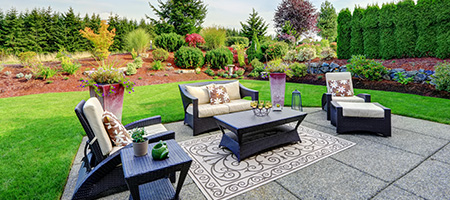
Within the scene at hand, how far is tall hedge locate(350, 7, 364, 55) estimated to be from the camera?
28.7ft

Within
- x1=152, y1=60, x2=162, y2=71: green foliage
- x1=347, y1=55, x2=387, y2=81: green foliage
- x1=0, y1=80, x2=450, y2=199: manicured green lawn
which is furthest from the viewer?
x1=152, y1=60, x2=162, y2=71: green foliage

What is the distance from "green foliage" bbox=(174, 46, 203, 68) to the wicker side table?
9325mm

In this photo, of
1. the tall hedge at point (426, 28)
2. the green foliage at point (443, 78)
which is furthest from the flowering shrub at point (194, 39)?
the green foliage at point (443, 78)

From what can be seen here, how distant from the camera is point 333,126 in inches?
156

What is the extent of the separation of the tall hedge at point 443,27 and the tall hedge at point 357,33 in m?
2.30

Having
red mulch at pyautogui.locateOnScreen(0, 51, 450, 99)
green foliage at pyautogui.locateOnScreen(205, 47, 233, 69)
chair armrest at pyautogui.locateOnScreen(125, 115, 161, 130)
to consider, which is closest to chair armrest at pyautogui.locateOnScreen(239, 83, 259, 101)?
chair armrest at pyautogui.locateOnScreen(125, 115, 161, 130)

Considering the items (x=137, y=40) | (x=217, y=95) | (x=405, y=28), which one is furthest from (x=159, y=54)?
(x=405, y=28)

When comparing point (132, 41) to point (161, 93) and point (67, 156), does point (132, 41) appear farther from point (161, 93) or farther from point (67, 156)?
point (67, 156)

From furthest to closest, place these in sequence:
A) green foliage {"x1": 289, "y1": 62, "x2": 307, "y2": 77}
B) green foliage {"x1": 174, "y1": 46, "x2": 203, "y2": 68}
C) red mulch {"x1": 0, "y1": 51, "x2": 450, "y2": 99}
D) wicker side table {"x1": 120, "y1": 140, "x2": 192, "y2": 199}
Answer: green foliage {"x1": 174, "y1": 46, "x2": 203, "y2": 68} → green foliage {"x1": 289, "y1": 62, "x2": 307, "y2": 77} → red mulch {"x1": 0, "y1": 51, "x2": 450, "y2": 99} → wicker side table {"x1": 120, "y1": 140, "x2": 192, "y2": 199}

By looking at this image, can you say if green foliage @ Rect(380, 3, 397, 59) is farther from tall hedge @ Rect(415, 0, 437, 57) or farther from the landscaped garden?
tall hedge @ Rect(415, 0, 437, 57)

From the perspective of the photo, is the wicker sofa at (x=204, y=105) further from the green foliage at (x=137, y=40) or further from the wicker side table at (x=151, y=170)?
the green foliage at (x=137, y=40)

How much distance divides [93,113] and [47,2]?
20376 mm

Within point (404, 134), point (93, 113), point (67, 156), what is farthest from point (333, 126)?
point (67, 156)

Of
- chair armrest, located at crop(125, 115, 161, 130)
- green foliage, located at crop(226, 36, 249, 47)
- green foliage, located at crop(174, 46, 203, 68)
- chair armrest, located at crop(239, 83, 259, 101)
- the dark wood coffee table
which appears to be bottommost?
the dark wood coffee table
